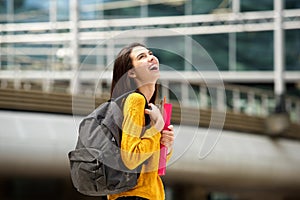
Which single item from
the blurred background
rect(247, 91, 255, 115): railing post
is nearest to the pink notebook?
the blurred background

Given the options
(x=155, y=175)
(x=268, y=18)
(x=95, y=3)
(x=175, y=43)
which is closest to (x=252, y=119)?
(x=268, y=18)

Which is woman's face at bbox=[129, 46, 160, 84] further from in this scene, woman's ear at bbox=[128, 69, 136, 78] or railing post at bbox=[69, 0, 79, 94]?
railing post at bbox=[69, 0, 79, 94]

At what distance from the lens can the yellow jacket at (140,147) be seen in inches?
94.8

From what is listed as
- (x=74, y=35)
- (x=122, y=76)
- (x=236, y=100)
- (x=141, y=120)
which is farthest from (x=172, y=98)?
(x=236, y=100)

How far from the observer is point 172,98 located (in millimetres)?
8016

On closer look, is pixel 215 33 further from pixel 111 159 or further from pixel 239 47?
pixel 111 159

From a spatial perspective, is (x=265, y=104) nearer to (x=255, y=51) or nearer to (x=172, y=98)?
(x=255, y=51)

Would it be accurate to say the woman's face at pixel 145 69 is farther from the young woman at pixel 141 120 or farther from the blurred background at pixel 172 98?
the blurred background at pixel 172 98

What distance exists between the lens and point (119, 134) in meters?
2.44

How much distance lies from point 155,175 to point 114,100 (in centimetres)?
25

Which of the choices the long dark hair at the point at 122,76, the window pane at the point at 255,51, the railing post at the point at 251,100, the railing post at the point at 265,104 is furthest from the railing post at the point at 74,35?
the long dark hair at the point at 122,76

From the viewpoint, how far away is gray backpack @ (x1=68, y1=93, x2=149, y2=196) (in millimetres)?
2410

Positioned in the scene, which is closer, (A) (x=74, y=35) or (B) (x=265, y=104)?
(A) (x=74, y=35)

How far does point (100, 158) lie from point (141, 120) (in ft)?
0.52
